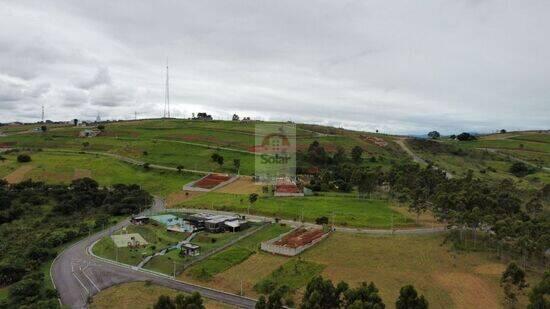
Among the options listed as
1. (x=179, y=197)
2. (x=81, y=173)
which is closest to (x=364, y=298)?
(x=179, y=197)

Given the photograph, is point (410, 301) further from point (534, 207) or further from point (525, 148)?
point (525, 148)

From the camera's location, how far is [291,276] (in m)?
52.9

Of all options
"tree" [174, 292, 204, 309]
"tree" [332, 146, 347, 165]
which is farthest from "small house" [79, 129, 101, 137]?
"tree" [174, 292, 204, 309]

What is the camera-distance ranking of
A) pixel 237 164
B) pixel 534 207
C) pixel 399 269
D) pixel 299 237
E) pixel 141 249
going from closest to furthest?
pixel 399 269 → pixel 141 249 → pixel 299 237 → pixel 534 207 → pixel 237 164

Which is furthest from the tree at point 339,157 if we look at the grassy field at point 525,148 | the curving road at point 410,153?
the grassy field at point 525,148

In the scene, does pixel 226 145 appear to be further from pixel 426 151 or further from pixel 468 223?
pixel 468 223

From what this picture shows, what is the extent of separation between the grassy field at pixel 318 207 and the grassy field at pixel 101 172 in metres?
17.4

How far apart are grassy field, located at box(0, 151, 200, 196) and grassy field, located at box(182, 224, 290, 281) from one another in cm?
4092

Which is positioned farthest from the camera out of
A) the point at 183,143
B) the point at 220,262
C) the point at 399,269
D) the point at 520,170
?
the point at 183,143

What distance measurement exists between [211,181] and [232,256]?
4878cm

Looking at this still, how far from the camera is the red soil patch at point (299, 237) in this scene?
62.3 metres

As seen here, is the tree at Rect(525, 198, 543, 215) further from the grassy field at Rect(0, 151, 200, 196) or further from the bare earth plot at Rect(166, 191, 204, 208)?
the grassy field at Rect(0, 151, 200, 196)

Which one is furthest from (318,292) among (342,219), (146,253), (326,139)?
(326,139)

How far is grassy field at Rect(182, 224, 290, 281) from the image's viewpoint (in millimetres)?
54781
